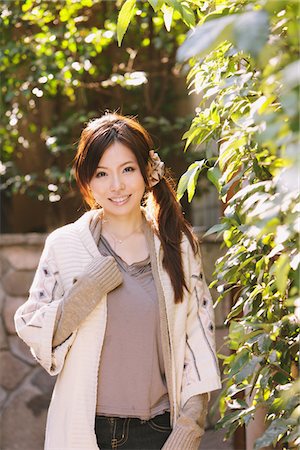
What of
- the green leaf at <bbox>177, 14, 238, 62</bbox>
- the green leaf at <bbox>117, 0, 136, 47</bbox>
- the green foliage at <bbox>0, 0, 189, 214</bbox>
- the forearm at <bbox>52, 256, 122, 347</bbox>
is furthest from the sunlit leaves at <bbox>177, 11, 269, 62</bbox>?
the green foliage at <bbox>0, 0, 189, 214</bbox>

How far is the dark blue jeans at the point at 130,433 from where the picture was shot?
8.26 feet

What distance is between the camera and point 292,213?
4.78 feet

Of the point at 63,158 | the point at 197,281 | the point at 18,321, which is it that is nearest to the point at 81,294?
the point at 18,321

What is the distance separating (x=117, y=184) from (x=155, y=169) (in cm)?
19

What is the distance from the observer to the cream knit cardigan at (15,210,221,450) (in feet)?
8.20

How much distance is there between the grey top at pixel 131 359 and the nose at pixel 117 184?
0.28 m

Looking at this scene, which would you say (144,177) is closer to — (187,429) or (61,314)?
(61,314)

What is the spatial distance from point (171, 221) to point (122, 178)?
0.81ft

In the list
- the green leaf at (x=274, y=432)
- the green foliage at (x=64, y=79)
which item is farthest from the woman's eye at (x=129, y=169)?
the green foliage at (x=64, y=79)

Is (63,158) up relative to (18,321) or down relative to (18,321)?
up

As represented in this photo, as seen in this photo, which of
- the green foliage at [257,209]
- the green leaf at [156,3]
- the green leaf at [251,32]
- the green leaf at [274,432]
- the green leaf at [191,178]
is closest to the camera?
the green leaf at [251,32]

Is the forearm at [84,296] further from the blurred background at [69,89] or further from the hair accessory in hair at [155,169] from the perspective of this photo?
the blurred background at [69,89]

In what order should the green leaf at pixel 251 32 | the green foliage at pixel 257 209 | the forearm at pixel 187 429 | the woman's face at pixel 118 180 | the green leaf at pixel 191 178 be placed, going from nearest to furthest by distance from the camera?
the green leaf at pixel 251 32, the green foliage at pixel 257 209, the green leaf at pixel 191 178, the forearm at pixel 187 429, the woman's face at pixel 118 180

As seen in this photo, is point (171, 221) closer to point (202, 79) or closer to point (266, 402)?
point (202, 79)
